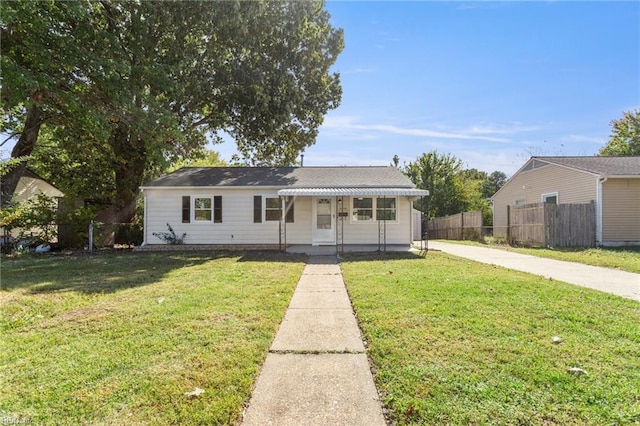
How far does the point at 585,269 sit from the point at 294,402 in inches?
376

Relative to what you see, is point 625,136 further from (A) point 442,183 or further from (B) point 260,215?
(B) point 260,215

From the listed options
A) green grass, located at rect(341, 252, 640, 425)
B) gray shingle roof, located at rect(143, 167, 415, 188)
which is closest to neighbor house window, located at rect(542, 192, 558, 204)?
gray shingle roof, located at rect(143, 167, 415, 188)

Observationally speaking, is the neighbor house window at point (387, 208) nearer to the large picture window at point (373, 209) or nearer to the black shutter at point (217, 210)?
the large picture window at point (373, 209)

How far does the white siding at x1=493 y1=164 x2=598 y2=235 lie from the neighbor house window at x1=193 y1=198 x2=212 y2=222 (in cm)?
1673

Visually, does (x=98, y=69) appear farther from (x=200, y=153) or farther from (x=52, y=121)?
(x=200, y=153)

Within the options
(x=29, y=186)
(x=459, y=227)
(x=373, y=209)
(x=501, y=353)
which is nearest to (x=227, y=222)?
(x=373, y=209)

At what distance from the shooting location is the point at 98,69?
36.9 ft

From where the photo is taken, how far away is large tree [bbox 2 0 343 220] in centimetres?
1180

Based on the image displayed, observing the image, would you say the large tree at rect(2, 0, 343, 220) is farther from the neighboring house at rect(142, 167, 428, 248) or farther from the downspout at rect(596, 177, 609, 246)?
the downspout at rect(596, 177, 609, 246)

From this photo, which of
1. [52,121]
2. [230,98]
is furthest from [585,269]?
[52,121]

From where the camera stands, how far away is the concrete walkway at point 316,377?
252cm

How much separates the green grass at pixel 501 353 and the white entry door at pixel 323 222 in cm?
865

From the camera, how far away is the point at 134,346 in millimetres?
3727

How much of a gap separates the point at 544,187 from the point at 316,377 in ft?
66.4
